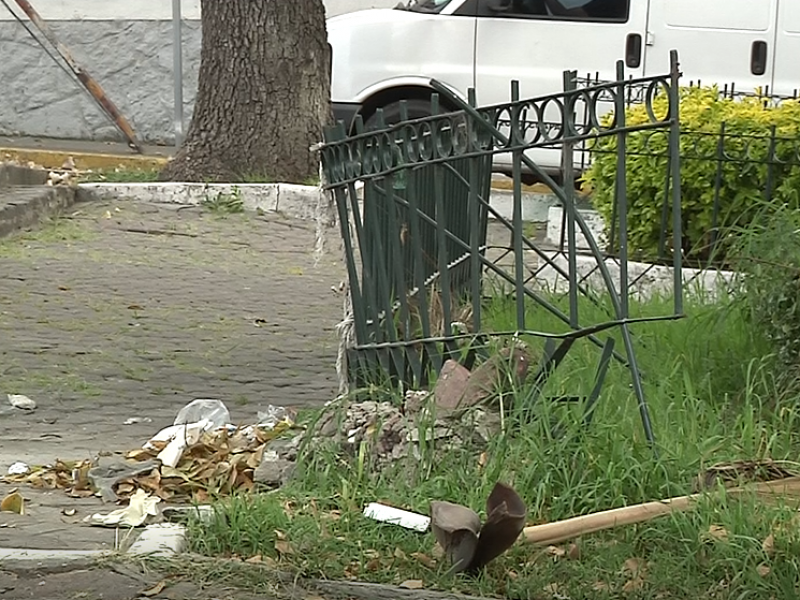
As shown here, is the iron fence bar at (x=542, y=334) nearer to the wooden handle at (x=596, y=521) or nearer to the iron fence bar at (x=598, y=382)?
the iron fence bar at (x=598, y=382)

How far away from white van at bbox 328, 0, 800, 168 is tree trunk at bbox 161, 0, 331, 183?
1.97 feet

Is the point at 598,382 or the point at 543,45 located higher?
the point at 543,45

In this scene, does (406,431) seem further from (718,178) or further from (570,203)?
(718,178)

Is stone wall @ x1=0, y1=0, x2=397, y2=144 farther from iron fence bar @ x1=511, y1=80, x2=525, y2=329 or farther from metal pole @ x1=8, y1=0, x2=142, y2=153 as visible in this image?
iron fence bar @ x1=511, y1=80, x2=525, y2=329

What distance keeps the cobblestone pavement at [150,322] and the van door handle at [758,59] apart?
3.78m

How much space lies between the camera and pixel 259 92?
11.1 metres

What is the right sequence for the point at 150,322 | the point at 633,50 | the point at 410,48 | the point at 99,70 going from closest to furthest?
1. the point at 150,322
2. the point at 633,50
3. the point at 410,48
4. the point at 99,70

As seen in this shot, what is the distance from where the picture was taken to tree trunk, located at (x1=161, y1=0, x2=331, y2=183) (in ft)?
36.3

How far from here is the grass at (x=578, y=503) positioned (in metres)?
3.56

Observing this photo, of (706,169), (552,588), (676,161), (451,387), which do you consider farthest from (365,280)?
(706,169)

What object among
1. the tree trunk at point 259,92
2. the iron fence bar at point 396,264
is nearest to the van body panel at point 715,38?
the tree trunk at point 259,92

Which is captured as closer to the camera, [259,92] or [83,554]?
[83,554]

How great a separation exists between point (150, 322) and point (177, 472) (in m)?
2.85

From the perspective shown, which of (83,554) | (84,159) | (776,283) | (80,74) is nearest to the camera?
(83,554)
